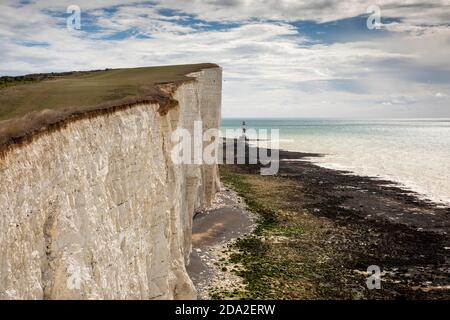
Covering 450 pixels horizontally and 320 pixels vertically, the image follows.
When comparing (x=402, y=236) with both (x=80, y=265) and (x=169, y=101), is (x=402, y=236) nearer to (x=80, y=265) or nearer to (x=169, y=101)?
(x=169, y=101)

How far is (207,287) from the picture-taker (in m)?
21.7

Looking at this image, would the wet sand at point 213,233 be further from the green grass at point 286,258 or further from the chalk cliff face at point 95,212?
the chalk cliff face at point 95,212

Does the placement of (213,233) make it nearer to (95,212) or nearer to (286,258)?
(286,258)

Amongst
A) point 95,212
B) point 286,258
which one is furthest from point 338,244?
point 95,212

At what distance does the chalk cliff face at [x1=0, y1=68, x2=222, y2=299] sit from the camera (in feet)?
31.0

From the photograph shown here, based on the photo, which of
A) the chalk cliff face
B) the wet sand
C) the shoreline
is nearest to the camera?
the chalk cliff face

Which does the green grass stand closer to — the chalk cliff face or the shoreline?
the shoreline

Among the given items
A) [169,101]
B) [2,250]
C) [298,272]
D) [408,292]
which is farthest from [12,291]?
[408,292]

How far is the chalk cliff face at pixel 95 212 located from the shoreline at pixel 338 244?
19.6ft

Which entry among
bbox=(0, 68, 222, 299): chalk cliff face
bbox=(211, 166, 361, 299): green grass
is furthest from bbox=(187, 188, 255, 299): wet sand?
bbox=(0, 68, 222, 299): chalk cliff face

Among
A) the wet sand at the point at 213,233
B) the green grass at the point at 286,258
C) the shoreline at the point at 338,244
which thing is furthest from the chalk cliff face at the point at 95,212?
the shoreline at the point at 338,244

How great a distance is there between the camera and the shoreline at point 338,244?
878 inches

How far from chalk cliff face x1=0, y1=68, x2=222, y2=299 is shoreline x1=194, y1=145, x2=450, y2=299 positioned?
5.96 m

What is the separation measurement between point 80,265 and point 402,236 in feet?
87.0
